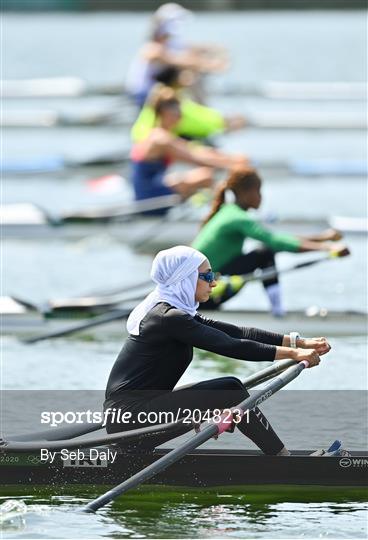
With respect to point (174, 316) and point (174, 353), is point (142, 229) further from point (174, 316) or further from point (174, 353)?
point (174, 316)

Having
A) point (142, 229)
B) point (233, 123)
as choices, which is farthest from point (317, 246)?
point (233, 123)

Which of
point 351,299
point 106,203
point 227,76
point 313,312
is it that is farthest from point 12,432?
point 227,76

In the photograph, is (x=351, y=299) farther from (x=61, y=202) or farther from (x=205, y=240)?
(x=61, y=202)

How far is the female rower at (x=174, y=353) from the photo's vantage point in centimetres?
715

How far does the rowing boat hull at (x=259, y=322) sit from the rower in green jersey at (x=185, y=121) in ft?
12.7

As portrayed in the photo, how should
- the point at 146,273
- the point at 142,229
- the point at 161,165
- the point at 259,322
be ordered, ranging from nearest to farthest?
the point at 259,322, the point at 146,273, the point at 142,229, the point at 161,165

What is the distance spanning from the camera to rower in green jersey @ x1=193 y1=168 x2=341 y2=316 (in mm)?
9875

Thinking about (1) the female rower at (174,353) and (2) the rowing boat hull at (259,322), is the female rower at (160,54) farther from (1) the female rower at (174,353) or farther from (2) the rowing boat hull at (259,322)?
(1) the female rower at (174,353)

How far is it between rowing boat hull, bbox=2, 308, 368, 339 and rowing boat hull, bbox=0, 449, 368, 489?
3.42 metres

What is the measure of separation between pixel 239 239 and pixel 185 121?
6.49 m

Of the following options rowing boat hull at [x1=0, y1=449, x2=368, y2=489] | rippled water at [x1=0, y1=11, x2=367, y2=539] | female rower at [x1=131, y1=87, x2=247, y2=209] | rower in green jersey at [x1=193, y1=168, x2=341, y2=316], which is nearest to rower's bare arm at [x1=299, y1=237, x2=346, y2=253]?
rower in green jersey at [x1=193, y1=168, x2=341, y2=316]

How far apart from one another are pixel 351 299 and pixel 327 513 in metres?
5.22

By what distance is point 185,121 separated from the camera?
1662 centimetres

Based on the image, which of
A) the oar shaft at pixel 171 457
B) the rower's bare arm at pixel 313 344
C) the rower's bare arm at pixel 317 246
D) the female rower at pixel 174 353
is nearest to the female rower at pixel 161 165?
the rower's bare arm at pixel 317 246
